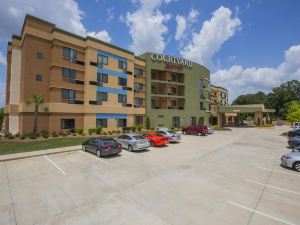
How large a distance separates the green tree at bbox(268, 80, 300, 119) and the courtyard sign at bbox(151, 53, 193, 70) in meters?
68.2

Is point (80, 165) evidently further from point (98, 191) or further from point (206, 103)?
point (206, 103)

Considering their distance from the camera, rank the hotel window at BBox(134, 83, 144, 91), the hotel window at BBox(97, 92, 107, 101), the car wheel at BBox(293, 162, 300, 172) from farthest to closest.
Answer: the hotel window at BBox(134, 83, 144, 91) → the hotel window at BBox(97, 92, 107, 101) → the car wheel at BBox(293, 162, 300, 172)

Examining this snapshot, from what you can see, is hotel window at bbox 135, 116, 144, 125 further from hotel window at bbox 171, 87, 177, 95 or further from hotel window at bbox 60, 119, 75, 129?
hotel window at bbox 60, 119, 75, 129

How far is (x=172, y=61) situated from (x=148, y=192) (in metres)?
39.9

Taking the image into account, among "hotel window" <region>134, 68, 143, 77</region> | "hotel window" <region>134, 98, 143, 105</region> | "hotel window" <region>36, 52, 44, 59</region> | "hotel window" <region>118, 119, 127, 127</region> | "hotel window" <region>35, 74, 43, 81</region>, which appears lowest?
"hotel window" <region>118, 119, 127, 127</region>

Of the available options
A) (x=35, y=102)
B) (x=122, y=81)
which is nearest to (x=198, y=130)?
(x=122, y=81)

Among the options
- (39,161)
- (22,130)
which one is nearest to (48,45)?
(22,130)

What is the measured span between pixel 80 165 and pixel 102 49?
24451 millimetres

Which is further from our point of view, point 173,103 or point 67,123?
point 173,103

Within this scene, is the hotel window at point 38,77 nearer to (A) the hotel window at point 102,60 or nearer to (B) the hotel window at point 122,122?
(A) the hotel window at point 102,60

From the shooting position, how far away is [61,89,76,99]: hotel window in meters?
27.7

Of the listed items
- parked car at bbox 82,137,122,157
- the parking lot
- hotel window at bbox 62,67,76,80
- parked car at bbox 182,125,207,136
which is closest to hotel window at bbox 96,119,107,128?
hotel window at bbox 62,67,76,80

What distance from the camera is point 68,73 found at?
2834 cm

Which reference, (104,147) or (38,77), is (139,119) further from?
(104,147)
